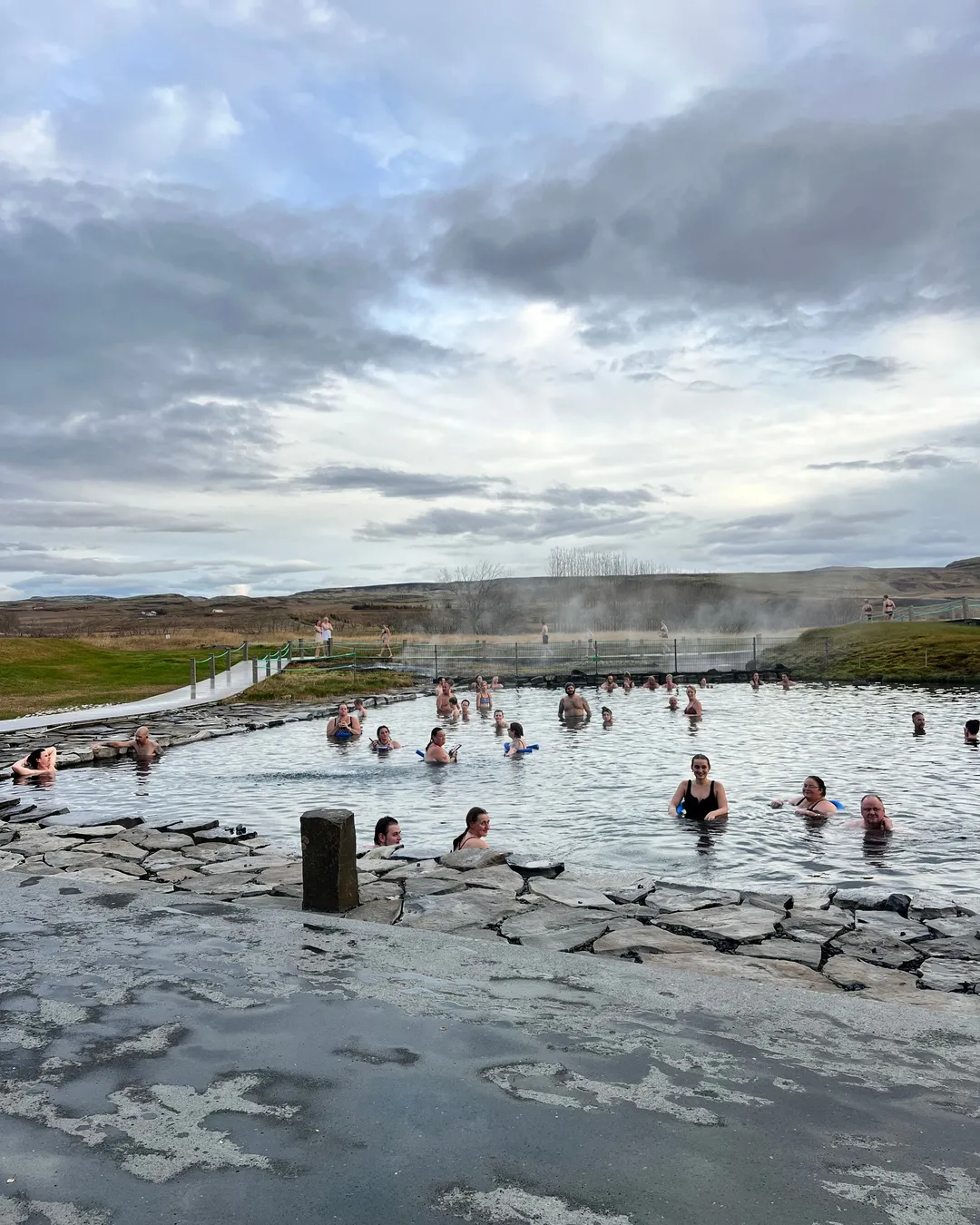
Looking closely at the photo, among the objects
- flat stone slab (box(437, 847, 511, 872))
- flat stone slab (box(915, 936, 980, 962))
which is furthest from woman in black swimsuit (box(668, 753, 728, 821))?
flat stone slab (box(915, 936, 980, 962))

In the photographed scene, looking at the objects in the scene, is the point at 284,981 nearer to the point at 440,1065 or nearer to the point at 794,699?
the point at 440,1065

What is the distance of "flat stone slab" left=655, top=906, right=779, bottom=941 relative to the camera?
6.31 meters

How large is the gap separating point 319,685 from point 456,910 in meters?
24.7

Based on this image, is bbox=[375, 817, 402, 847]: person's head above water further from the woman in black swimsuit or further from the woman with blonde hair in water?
the woman in black swimsuit

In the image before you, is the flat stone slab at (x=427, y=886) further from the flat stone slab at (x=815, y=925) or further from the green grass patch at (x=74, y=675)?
the green grass patch at (x=74, y=675)

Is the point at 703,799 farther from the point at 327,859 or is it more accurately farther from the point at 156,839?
the point at 327,859

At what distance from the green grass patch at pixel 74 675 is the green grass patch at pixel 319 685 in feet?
11.6

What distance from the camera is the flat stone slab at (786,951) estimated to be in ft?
18.8

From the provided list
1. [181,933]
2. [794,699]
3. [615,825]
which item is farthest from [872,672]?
[181,933]

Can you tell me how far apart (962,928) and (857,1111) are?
12.6 ft

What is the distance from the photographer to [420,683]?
35.8m

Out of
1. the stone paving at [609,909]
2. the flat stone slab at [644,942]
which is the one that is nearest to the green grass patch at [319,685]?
the stone paving at [609,909]

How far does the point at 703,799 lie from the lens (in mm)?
12250

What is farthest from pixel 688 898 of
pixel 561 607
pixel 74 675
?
pixel 561 607
